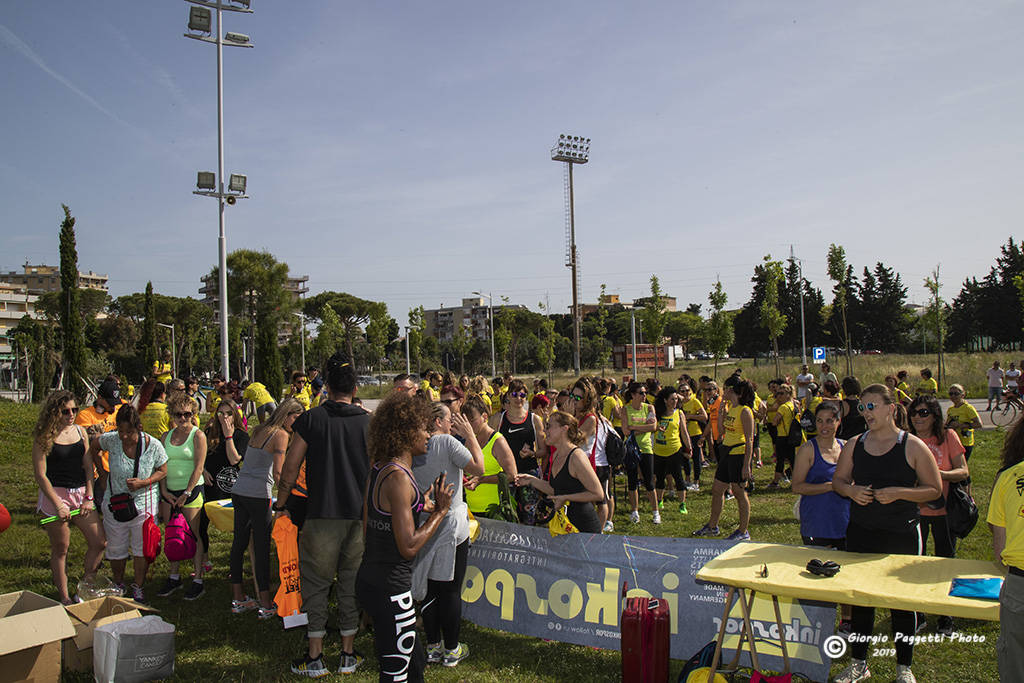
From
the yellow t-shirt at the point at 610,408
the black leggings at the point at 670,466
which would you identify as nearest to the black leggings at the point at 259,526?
the black leggings at the point at 670,466

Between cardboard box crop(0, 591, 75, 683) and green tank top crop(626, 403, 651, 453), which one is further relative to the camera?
green tank top crop(626, 403, 651, 453)

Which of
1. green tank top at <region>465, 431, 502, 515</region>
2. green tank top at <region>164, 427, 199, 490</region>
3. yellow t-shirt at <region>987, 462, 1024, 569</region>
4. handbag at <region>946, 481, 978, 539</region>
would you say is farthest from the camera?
green tank top at <region>164, 427, 199, 490</region>

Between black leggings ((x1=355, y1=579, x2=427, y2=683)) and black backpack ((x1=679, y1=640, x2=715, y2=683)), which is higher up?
black leggings ((x1=355, y1=579, x2=427, y2=683))

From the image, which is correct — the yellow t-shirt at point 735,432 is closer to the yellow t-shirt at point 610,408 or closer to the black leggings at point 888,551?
the yellow t-shirt at point 610,408

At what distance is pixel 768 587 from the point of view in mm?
3213

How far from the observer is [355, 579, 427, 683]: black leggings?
3.02 meters

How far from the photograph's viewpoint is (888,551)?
3.87 m

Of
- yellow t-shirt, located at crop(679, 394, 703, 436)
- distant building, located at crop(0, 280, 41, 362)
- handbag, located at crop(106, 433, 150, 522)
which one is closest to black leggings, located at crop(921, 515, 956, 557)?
yellow t-shirt, located at crop(679, 394, 703, 436)

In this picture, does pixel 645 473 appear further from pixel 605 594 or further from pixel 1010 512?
pixel 1010 512

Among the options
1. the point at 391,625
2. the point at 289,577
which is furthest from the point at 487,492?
the point at 391,625

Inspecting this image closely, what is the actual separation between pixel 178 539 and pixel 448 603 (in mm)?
2814

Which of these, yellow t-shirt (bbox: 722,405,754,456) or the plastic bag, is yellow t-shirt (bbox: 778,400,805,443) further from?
the plastic bag

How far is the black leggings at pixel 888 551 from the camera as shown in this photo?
3.77 meters

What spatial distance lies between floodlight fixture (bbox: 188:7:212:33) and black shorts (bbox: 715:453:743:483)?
55.2 ft
